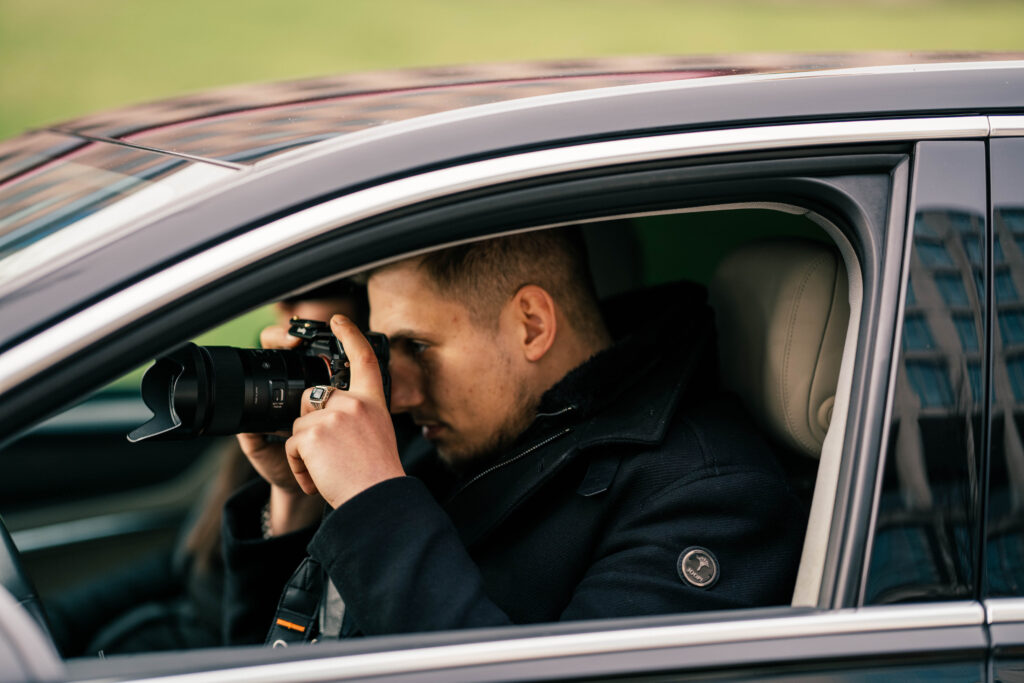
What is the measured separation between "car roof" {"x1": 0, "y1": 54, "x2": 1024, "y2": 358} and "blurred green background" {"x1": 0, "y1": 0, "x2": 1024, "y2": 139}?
616 centimetres

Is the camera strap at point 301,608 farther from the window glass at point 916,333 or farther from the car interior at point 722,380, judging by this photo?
the window glass at point 916,333

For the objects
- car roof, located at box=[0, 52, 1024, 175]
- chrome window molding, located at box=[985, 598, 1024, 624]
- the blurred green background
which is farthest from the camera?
the blurred green background

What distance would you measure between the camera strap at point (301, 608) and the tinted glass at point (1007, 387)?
1.03m

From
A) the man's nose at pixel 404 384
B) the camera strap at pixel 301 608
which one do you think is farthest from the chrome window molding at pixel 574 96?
the camera strap at pixel 301 608

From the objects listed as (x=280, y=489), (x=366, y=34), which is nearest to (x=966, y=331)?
(x=280, y=489)

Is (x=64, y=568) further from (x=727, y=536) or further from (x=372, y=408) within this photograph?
(x=727, y=536)

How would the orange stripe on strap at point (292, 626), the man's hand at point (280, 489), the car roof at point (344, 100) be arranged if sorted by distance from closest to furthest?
1. the car roof at point (344, 100)
2. the orange stripe on strap at point (292, 626)
3. the man's hand at point (280, 489)

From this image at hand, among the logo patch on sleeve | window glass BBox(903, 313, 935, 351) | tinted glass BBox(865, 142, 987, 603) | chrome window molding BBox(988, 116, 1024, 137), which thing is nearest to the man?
the logo patch on sleeve

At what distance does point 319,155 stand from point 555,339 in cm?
76

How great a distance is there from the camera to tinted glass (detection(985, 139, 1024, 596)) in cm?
105

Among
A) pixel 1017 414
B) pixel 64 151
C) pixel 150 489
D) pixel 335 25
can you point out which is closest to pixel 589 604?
pixel 1017 414

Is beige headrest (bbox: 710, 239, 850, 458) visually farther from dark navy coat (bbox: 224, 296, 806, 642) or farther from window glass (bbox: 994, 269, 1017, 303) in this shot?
window glass (bbox: 994, 269, 1017, 303)

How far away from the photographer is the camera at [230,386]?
1321 millimetres

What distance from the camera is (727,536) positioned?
4.21 ft
